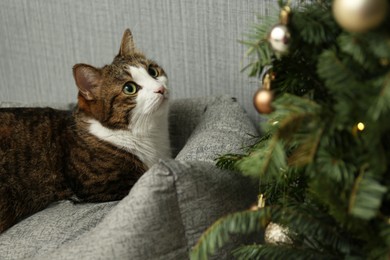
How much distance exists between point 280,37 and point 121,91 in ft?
2.17

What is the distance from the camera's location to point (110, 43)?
159 cm

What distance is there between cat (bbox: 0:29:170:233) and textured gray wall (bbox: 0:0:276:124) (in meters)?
0.20

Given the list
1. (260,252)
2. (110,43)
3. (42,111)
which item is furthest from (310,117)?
(110,43)

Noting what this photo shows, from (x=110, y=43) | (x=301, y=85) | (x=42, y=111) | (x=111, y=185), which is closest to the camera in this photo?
(x=301, y=85)

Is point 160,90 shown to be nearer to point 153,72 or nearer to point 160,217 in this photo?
point 153,72

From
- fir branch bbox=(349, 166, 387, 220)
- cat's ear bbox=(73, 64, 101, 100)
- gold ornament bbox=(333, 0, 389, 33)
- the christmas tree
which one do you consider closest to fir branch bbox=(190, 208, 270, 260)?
the christmas tree

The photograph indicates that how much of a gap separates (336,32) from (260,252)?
1.11 feet

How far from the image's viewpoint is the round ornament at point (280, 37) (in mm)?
612

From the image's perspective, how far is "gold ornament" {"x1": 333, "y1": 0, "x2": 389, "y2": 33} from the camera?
1.69 ft

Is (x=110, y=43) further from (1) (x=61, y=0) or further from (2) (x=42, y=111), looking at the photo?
(2) (x=42, y=111)

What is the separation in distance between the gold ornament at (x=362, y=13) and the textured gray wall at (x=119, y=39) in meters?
0.73

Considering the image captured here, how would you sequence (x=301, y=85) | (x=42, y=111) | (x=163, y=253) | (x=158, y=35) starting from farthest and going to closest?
(x=158, y=35)
(x=42, y=111)
(x=163, y=253)
(x=301, y=85)

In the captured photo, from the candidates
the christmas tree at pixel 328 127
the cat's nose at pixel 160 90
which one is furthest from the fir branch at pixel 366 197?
the cat's nose at pixel 160 90

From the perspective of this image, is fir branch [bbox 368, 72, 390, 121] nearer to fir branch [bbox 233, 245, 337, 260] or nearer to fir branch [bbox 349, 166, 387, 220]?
fir branch [bbox 349, 166, 387, 220]
